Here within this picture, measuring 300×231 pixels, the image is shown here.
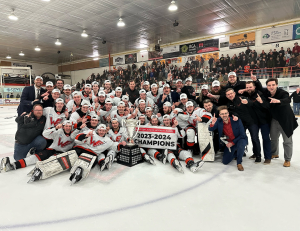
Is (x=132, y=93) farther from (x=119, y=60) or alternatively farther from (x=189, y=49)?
(x=119, y=60)

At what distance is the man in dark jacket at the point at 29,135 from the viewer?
357 centimetres

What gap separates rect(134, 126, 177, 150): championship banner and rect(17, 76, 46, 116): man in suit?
2.44 m

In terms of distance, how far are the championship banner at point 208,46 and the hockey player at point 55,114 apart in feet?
40.1

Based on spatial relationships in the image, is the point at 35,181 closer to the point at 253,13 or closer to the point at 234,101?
the point at 234,101

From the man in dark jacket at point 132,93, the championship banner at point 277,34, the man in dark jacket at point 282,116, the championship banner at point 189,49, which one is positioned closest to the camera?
the man in dark jacket at point 282,116

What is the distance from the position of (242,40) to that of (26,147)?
13.3 metres

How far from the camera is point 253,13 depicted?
9680 millimetres

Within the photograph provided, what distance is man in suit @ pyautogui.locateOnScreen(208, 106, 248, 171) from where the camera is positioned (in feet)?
11.2

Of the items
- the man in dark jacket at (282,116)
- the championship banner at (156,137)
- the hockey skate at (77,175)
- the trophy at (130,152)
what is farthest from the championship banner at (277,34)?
the hockey skate at (77,175)

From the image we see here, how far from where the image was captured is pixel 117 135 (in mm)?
3924

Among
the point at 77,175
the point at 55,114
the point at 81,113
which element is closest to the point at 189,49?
the point at 81,113

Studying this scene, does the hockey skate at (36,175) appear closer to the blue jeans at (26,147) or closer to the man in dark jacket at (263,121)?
the blue jeans at (26,147)

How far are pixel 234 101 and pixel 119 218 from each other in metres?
3.01

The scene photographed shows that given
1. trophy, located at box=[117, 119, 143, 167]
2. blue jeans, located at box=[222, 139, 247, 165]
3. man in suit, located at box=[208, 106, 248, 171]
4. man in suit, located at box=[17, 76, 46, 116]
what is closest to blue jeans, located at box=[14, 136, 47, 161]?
man in suit, located at box=[17, 76, 46, 116]
